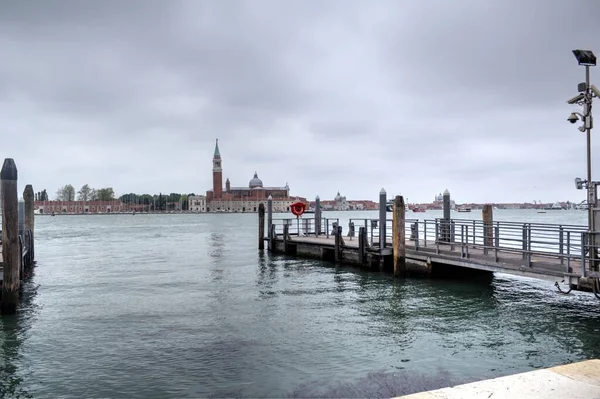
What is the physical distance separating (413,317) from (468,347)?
10.6 feet

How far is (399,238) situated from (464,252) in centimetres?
325

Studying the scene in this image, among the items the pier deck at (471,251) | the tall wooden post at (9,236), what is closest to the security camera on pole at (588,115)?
the pier deck at (471,251)

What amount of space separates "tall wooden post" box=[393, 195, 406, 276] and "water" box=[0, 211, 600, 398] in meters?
0.66

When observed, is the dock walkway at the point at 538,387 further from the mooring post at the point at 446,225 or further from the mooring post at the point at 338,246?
the mooring post at the point at 338,246

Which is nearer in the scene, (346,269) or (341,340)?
(341,340)

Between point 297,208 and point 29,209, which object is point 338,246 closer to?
point 297,208

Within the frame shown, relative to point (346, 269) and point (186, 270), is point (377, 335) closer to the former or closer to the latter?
point (346, 269)

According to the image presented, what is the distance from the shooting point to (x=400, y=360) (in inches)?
417

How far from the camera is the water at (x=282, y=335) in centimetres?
961

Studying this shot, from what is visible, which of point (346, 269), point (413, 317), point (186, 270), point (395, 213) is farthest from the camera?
point (186, 270)

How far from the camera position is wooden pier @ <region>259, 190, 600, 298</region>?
13.6 meters

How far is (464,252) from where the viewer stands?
1827 centimetres

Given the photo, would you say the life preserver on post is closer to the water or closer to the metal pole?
the water

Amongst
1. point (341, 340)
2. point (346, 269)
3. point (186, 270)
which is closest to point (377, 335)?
point (341, 340)
